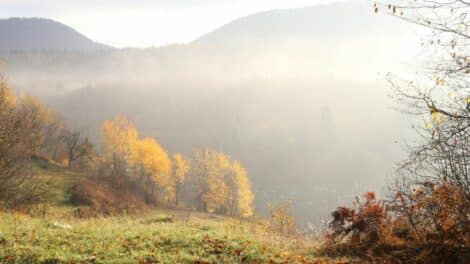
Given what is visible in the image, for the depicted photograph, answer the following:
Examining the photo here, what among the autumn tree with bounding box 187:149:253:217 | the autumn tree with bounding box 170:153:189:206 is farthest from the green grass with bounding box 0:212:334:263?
the autumn tree with bounding box 170:153:189:206

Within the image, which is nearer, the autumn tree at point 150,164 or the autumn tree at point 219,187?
the autumn tree at point 219,187

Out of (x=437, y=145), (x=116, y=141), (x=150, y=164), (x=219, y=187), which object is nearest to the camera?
(x=437, y=145)

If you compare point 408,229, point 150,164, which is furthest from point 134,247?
point 150,164

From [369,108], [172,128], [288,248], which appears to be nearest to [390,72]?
[288,248]

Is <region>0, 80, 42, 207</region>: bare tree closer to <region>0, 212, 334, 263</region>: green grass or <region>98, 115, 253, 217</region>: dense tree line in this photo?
<region>0, 212, 334, 263</region>: green grass

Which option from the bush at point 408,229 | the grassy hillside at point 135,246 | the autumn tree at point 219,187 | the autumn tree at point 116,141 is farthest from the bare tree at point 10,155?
the autumn tree at point 116,141

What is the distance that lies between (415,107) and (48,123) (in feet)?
293

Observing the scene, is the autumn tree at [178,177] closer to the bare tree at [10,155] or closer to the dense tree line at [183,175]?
the dense tree line at [183,175]

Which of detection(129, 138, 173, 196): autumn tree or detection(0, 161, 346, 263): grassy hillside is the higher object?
detection(129, 138, 173, 196): autumn tree

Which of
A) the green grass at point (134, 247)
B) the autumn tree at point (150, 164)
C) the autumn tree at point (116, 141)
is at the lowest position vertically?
the green grass at point (134, 247)

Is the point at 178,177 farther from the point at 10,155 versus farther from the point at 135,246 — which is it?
the point at 135,246

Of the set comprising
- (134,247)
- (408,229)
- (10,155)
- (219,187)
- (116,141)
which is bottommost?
(134,247)

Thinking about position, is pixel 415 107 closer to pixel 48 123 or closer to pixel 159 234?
pixel 159 234

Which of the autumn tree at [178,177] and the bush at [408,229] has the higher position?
the autumn tree at [178,177]
